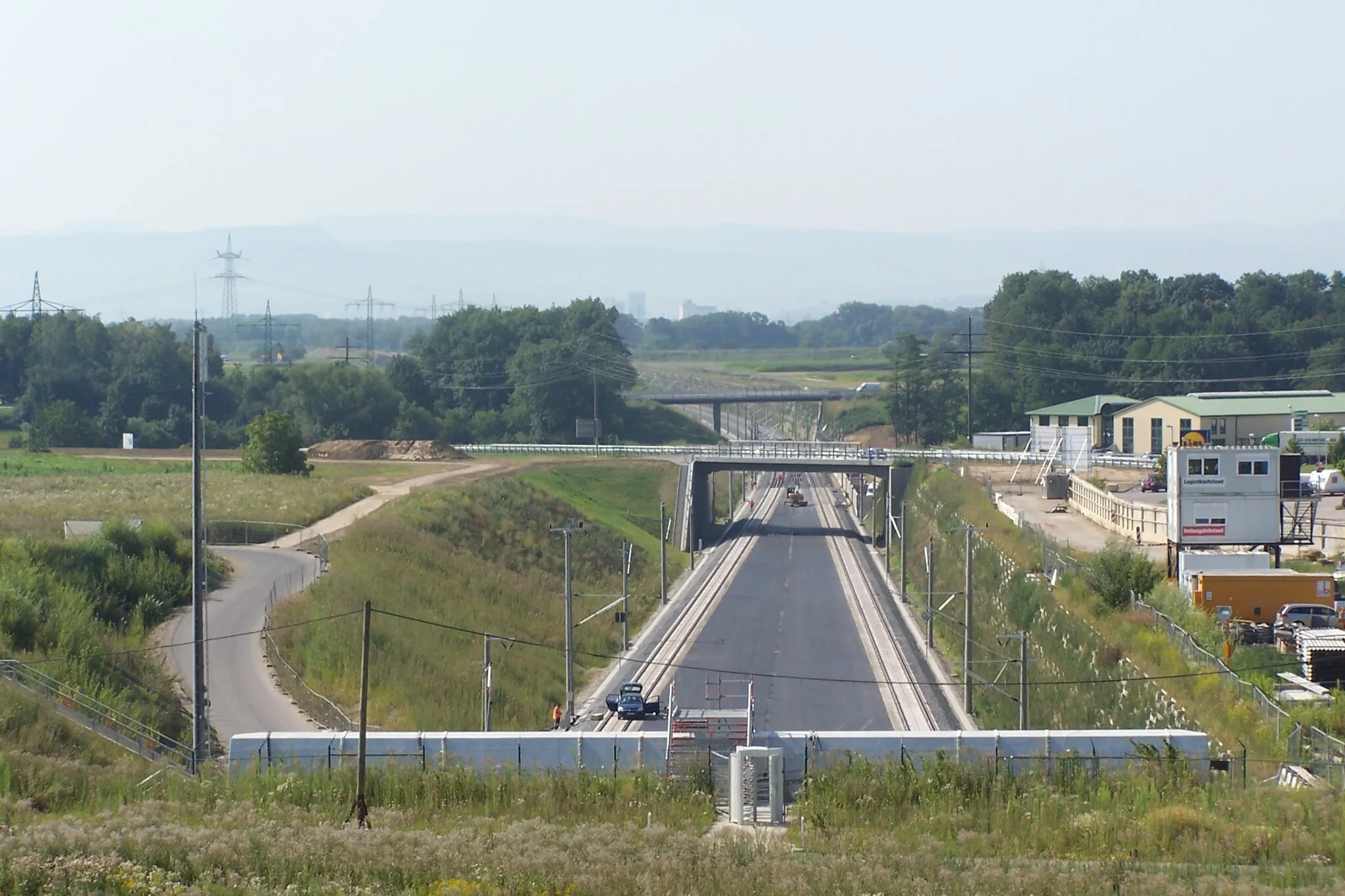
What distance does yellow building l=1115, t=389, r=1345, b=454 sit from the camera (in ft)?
253

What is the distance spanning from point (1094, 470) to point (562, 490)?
27.8 meters

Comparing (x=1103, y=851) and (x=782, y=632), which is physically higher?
(x=1103, y=851)

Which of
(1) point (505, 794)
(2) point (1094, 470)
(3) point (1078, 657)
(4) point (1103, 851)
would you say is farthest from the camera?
(2) point (1094, 470)

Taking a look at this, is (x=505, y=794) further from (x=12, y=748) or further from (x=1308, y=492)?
(x=1308, y=492)

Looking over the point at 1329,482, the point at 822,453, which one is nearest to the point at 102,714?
the point at 1329,482

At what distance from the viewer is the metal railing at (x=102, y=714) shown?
25.0 meters

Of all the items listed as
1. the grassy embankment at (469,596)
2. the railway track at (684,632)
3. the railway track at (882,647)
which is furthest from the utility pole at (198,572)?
the railway track at (882,647)

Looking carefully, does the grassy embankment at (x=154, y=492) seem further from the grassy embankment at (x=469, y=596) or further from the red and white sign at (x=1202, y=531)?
the red and white sign at (x=1202, y=531)

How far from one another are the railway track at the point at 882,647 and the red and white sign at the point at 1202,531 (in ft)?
26.1

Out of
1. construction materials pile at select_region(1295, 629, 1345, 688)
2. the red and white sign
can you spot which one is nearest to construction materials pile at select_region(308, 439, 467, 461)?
the red and white sign

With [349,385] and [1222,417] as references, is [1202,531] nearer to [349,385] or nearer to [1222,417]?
[1222,417]

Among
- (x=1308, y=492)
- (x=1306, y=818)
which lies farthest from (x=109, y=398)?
(x=1306, y=818)

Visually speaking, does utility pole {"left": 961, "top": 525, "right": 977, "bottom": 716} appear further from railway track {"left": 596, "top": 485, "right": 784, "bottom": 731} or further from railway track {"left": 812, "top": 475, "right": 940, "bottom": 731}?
railway track {"left": 596, "top": 485, "right": 784, "bottom": 731}

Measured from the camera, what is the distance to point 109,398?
11500 centimetres
